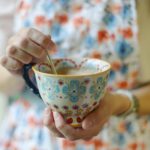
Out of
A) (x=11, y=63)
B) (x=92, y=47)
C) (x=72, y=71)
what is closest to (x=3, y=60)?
(x=11, y=63)

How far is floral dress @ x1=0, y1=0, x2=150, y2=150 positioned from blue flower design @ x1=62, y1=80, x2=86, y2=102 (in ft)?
0.99

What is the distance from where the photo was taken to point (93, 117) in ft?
2.27

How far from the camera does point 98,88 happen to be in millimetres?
632

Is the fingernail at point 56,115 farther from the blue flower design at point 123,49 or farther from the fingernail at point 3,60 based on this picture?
the blue flower design at point 123,49

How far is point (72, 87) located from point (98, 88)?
5 cm

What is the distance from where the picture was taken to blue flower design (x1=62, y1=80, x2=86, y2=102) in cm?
61

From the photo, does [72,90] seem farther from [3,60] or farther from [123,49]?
[123,49]

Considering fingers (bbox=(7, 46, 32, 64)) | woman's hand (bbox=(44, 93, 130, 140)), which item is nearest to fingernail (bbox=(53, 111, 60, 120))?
woman's hand (bbox=(44, 93, 130, 140))

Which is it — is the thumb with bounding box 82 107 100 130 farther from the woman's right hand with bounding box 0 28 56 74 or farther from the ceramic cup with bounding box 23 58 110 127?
the woman's right hand with bounding box 0 28 56 74

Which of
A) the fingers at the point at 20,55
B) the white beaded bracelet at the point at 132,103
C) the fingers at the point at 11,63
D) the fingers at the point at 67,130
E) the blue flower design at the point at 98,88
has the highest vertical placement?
the fingers at the point at 20,55

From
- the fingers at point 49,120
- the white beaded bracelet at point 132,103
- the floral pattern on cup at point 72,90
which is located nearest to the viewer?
the floral pattern on cup at point 72,90

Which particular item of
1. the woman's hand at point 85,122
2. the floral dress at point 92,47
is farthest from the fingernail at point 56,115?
the floral dress at point 92,47

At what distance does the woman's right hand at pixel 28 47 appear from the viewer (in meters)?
0.66

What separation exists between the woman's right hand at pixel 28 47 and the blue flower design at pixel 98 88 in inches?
4.3
